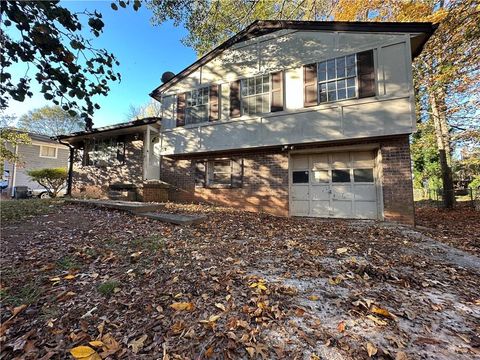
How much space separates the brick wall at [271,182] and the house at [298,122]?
0.11ft

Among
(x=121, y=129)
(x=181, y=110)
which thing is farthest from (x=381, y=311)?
(x=121, y=129)

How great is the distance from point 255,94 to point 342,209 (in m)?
5.65

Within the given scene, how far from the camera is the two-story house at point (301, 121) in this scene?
24.8ft

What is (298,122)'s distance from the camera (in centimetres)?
877

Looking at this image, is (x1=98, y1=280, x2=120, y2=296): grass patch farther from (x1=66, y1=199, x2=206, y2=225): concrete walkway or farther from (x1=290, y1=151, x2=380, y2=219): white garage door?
(x1=290, y1=151, x2=380, y2=219): white garage door

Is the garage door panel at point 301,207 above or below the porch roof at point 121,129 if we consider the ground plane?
below

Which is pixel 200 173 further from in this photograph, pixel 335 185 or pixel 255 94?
pixel 335 185

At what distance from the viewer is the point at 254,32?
9.91m

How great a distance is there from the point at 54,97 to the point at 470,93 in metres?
16.6

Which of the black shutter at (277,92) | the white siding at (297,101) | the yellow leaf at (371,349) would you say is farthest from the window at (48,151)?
the yellow leaf at (371,349)

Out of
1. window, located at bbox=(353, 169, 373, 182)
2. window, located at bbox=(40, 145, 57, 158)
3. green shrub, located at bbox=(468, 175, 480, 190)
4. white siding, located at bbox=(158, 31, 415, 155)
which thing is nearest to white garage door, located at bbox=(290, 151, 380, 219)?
window, located at bbox=(353, 169, 373, 182)

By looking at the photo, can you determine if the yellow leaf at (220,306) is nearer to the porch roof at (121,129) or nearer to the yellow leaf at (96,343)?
the yellow leaf at (96,343)

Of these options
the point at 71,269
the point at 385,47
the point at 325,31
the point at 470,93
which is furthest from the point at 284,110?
the point at 470,93

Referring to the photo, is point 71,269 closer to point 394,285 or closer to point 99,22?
point 99,22
